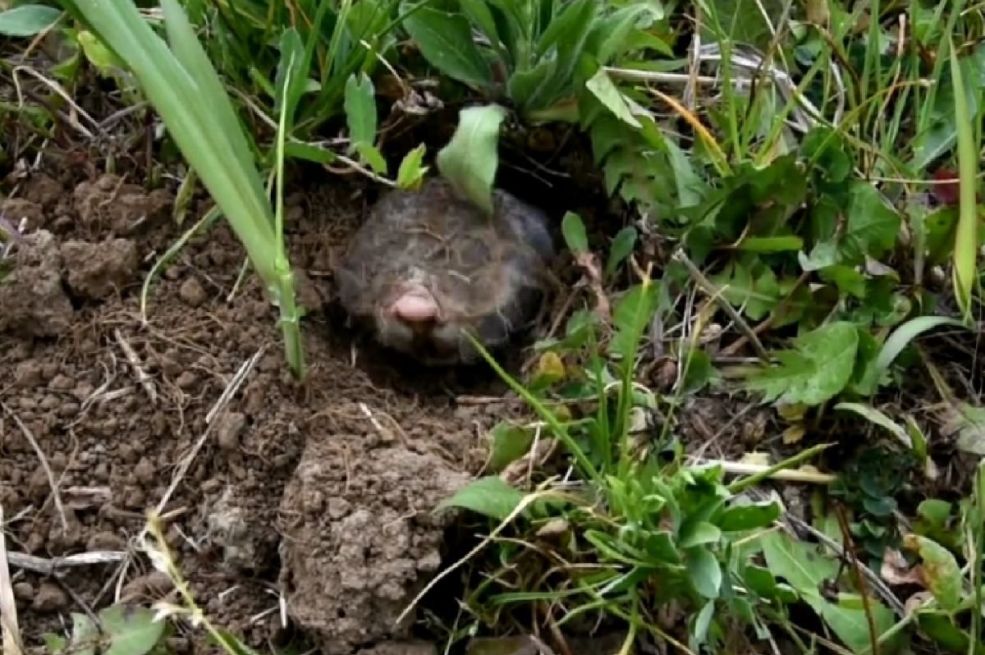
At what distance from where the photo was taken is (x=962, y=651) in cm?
154

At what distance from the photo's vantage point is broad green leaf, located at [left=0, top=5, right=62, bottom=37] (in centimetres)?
192

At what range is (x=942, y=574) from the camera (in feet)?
4.98

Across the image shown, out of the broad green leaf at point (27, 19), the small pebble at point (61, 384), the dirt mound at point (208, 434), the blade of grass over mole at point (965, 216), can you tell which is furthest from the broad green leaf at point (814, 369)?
the broad green leaf at point (27, 19)

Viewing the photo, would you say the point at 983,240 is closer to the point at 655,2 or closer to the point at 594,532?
the point at 655,2

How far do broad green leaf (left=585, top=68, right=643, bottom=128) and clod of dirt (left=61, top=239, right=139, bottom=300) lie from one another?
63 centimetres

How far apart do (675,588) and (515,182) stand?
0.72m

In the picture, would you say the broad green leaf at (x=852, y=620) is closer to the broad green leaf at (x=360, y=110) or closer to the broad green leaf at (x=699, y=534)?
the broad green leaf at (x=699, y=534)

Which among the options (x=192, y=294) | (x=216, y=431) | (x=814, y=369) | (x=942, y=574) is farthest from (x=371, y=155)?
(x=942, y=574)

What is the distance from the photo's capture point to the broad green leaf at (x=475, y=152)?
180cm

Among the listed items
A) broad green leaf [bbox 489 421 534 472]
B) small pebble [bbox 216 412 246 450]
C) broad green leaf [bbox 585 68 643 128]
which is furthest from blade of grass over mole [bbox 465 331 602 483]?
broad green leaf [bbox 585 68 643 128]

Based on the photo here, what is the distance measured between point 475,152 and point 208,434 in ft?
1.60

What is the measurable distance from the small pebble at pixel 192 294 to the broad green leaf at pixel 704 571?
0.71m

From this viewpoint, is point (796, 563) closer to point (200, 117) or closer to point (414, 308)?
point (414, 308)

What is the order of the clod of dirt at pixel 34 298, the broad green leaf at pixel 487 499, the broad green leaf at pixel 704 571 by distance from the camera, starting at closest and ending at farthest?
1. the broad green leaf at pixel 704 571
2. the broad green leaf at pixel 487 499
3. the clod of dirt at pixel 34 298
